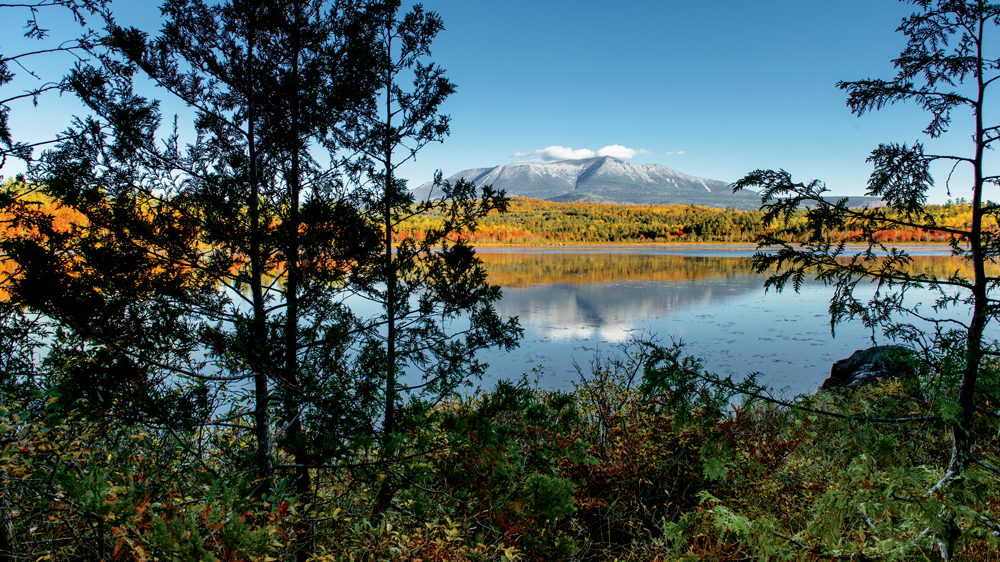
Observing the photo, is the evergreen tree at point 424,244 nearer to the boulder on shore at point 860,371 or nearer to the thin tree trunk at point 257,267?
the thin tree trunk at point 257,267

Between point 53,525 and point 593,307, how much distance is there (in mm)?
16217

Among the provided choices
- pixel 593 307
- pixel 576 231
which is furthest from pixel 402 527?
pixel 576 231

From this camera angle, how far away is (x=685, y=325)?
561 inches

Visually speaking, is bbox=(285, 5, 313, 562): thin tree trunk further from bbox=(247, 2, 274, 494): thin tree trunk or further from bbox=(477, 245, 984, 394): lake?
bbox=(477, 245, 984, 394): lake

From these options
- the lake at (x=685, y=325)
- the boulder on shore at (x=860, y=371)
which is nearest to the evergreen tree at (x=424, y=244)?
the lake at (x=685, y=325)

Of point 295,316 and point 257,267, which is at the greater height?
point 257,267

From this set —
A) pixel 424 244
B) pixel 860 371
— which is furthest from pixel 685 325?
pixel 424 244

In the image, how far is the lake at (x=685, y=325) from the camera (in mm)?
10070

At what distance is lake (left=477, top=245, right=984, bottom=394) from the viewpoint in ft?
33.0

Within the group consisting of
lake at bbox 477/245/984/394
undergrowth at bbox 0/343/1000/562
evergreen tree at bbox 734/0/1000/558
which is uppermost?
evergreen tree at bbox 734/0/1000/558

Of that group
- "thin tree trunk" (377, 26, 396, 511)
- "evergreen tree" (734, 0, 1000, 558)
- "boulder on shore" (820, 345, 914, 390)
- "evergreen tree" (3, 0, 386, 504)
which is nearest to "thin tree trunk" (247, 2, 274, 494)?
"evergreen tree" (3, 0, 386, 504)

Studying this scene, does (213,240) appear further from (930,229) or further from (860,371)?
(860,371)

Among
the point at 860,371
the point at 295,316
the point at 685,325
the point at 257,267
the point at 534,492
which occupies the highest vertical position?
the point at 257,267

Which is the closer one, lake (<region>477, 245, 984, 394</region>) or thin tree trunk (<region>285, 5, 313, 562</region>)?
thin tree trunk (<region>285, 5, 313, 562</region>)
